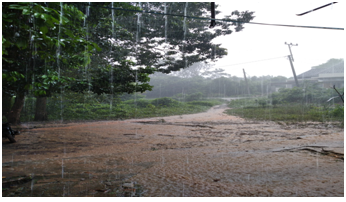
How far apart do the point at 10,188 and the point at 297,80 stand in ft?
45.9

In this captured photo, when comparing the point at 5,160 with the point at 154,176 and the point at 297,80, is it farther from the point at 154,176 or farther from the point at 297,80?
the point at 297,80

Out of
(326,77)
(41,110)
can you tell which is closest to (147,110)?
(41,110)

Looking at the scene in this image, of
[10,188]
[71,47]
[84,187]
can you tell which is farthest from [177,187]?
[71,47]

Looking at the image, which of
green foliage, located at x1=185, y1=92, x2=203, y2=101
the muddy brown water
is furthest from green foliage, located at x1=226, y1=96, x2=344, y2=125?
the muddy brown water

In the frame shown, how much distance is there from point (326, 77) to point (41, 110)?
14.8 m

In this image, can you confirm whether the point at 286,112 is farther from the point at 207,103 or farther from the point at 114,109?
the point at 114,109

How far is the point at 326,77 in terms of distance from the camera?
1255 centimetres

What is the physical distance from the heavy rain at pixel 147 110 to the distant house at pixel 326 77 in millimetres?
82

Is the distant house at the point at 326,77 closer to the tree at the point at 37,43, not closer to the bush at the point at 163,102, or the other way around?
the bush at the point at 163,102

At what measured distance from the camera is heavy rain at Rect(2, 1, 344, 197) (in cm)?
236

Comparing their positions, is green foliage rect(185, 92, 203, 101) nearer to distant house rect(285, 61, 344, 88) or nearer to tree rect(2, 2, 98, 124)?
distant house rect(285, 61, 344, 88)

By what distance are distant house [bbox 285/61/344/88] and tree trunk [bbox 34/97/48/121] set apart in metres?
12.7

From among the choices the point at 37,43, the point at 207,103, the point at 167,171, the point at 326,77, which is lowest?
the point at 167,171

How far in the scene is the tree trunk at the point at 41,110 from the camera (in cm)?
818
